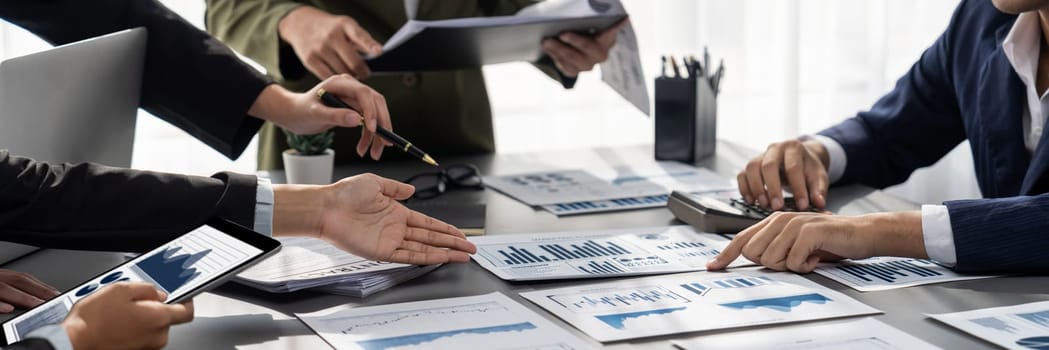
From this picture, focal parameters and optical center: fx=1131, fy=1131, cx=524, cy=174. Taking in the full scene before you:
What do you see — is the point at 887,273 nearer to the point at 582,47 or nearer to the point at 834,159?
the point at 834,159

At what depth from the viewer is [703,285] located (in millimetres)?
1289

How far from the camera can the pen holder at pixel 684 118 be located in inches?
79.7

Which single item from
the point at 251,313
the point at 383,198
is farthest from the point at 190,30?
the point at 251,313

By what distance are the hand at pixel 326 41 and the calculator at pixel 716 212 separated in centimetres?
59

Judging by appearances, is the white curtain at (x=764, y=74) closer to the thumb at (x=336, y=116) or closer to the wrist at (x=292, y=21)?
the wrist at (x=292, y=21)

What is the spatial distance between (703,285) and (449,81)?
1.06 metres

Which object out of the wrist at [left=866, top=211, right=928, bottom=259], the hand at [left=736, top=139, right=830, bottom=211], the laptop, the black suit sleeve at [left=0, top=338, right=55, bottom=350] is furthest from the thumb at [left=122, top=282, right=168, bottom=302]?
the hand at [left=736, top=139, right=830, bottom=211]

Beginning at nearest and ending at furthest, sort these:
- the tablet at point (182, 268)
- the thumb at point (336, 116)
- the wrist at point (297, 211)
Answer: the tablet at point (182, 268) → the wrist at point (297, 211) → the thumb at point (336, 116)

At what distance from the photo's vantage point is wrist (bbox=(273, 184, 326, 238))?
4.30 ft

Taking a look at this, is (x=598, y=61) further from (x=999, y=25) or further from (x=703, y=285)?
(x=703, y=285)

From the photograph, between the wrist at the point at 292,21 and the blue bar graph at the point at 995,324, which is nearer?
the blue bar graph at the point at 995,324

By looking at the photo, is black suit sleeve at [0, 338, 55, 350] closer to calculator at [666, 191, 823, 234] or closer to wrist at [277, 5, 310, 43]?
calculator at [666, 191, 823, 234]

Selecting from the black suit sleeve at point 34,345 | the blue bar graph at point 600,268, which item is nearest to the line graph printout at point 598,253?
the blue bar graph at point 600,268

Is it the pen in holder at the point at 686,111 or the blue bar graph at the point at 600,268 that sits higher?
the pen in holder at the point at 686,111
